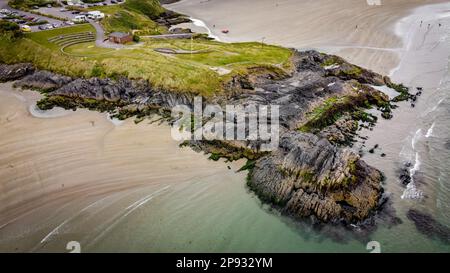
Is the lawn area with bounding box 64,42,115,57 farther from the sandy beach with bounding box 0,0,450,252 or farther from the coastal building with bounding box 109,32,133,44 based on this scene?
the sandy beach with bounding box 0,0,450,252

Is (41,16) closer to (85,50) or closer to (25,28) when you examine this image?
(25,28)

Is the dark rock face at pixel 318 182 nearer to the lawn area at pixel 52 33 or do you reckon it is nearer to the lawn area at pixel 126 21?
the lawn area at pixel 52 33

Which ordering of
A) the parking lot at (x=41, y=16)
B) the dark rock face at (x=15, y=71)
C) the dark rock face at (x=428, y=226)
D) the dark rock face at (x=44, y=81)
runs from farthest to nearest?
1. the parking lot at (x=41, y=16)
2. the dark rock face at (x=15, y=71)
3. the dark rock face at (x=44, y=81)
4. the dark rock face at (x=428, y=226)

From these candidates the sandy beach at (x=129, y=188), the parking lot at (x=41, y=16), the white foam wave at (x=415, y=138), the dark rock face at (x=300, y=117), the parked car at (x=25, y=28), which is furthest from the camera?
the parking lot at (x=41, y=16)

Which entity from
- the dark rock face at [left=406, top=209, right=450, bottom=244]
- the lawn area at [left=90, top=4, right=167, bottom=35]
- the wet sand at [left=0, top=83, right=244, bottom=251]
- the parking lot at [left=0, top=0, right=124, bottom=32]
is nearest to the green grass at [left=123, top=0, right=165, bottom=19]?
the lawn area at [left=90, top=4, right=167, bottom=35]

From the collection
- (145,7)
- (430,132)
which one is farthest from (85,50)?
(430,132)

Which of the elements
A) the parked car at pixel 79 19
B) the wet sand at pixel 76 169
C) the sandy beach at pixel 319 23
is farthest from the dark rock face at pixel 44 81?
the sandy beach at pixel 319 23

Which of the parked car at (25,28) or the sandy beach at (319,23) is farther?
the sandy beach at (319,23)
